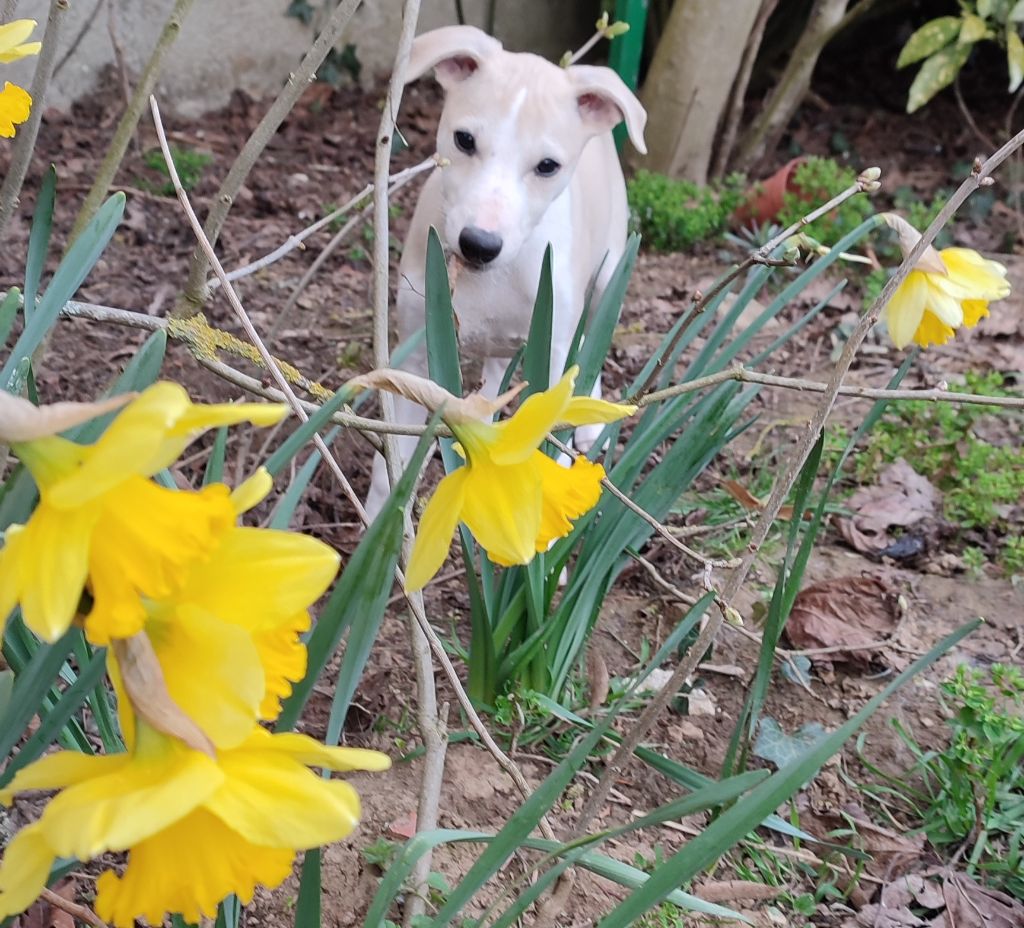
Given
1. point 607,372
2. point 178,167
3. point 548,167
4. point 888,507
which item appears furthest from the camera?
point 178,167

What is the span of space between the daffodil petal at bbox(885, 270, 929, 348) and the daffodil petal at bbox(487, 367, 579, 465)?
763 millimetres

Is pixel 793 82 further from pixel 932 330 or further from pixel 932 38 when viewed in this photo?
pixel 932 330

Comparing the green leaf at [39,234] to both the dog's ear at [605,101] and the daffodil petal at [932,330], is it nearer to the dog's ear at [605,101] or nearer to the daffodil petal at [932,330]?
the daffodil petal at [932,330]

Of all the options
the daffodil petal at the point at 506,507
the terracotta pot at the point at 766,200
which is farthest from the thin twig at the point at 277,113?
the terracotta pot at the point at 766,200

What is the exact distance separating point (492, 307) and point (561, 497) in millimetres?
1524

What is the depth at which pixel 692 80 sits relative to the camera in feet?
14.2

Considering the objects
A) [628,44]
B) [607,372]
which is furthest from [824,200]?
[607,372]

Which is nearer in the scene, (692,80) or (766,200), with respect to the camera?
(766,200)

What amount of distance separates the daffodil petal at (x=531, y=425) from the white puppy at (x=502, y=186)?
1.32 metres

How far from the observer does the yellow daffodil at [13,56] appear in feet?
3.44

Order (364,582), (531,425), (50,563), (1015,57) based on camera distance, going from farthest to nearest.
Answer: (1015,57), (364,582), (531,425), (50,563)

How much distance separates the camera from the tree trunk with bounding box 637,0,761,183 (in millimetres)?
4219

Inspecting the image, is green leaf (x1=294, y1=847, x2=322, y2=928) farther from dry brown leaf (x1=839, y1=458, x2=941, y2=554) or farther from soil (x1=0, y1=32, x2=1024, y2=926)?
dry brown leaf (x1=839, y1=458, x2=941, y2=554)

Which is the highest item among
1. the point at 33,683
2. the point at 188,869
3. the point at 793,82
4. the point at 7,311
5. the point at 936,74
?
the point at 936,74
